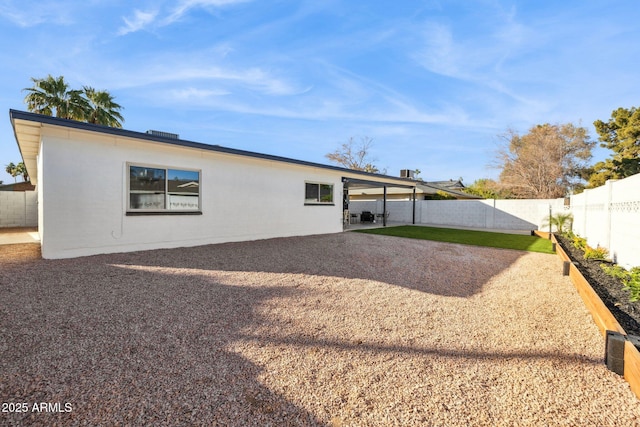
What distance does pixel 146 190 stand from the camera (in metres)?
8.16

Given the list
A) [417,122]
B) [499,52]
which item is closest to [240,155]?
[499,52]

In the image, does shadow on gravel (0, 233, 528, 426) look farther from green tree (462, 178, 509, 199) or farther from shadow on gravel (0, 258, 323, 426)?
green tree (462, 178, 509, 199)

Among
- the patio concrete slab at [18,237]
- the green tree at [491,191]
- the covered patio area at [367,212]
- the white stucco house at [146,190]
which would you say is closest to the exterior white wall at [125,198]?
the white stucco house at [146,190]

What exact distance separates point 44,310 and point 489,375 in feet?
17.0

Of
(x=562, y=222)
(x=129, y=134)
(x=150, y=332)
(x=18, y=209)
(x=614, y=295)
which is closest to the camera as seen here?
(x=150, y=332)

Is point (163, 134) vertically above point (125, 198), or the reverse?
point (163, 134)

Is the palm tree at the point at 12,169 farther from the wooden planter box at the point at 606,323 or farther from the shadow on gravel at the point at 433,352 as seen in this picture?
the wooden planter box at the point at 606,323

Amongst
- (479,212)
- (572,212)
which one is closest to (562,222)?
(572,212)

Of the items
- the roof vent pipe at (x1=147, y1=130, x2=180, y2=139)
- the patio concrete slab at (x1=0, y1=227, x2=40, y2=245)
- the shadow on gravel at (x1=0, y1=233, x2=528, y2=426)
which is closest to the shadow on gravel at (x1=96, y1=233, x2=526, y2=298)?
the shadow on gravel at (x1=0, y1=233, x2=528, y2=426)

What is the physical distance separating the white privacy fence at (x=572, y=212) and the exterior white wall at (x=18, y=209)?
1943 centimetres

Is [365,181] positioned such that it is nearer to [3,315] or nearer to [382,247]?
[382,247]

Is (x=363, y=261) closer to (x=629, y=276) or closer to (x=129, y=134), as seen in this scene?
(x=629, y=276)

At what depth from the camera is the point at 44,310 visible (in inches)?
152

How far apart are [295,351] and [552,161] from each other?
106 ft
